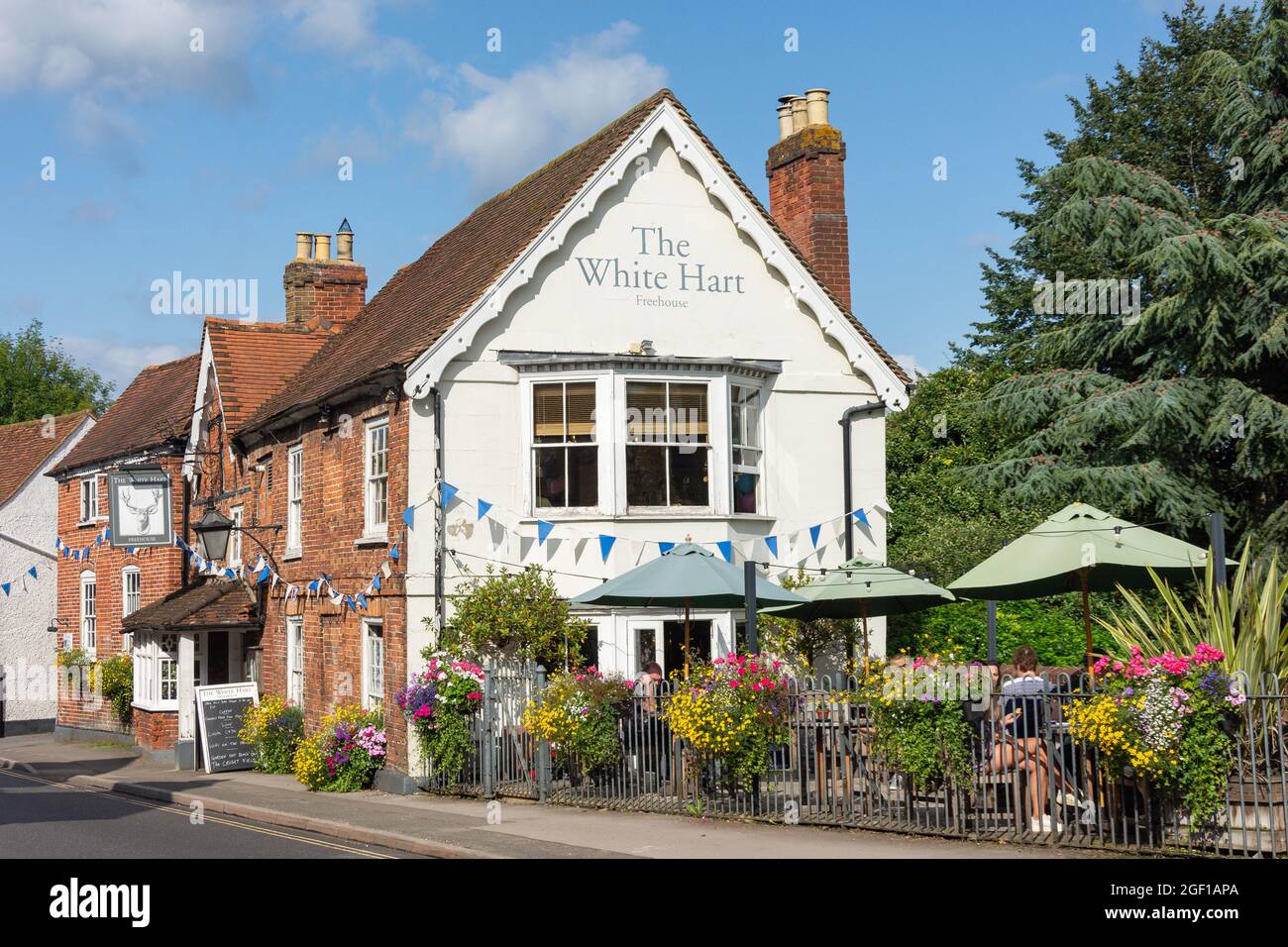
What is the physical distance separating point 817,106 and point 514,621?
9881mm

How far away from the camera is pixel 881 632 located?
20.3 metres

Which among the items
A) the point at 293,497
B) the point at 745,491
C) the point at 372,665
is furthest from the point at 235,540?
the point at 745,491

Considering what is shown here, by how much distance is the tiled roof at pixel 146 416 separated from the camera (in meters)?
30.4

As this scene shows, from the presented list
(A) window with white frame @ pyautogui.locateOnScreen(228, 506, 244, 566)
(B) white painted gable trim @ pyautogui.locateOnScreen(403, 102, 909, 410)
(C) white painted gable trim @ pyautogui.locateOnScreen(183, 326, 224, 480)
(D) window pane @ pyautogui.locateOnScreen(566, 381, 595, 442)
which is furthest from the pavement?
(C) white painted gable trim @ pyautogui.locateOnScreen(183, 326, 224, 480)

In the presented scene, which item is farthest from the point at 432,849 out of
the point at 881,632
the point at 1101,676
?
the point at 881,632

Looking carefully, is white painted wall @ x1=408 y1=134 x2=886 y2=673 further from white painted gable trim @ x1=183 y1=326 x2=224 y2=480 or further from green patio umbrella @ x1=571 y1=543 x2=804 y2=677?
white painted gable trim @ x1=183 y1=326 x2=224 y2=480

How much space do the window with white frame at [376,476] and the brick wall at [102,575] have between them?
9328mm

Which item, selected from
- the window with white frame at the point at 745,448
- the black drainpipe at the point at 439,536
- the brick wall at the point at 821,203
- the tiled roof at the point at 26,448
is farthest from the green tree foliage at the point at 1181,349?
the tiled roof at the point at 26,448

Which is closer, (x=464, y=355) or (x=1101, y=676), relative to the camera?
(x=1101, y=676)

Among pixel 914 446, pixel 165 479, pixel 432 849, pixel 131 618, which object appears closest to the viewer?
pixel 432 849

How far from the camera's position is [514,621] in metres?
17.7

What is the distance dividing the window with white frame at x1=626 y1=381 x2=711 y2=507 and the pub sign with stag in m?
10.0
